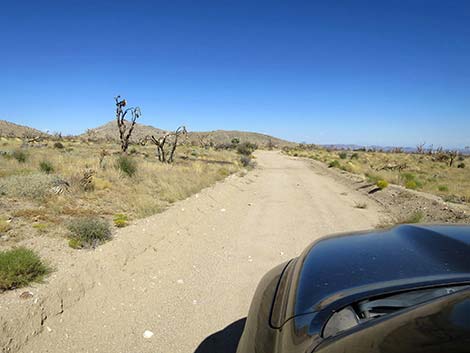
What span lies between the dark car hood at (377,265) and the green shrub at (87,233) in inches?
192

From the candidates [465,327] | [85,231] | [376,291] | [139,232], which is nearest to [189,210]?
[139,232]

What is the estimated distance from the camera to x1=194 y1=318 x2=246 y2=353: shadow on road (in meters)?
3.65

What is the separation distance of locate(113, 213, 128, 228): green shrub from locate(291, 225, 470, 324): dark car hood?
232 inches

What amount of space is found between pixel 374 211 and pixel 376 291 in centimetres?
1037

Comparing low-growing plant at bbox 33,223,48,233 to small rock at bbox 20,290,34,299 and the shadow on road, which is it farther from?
the shadow on road

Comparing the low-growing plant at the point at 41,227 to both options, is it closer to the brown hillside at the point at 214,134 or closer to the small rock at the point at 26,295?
the small rock at the point at 26,295

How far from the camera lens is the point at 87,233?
6.38m

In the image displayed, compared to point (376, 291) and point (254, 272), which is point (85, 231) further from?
point (376, 291)

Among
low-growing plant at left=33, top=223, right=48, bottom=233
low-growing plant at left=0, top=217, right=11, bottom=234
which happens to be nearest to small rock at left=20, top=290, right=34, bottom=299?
low-growing plant at left=33, top=223, right=48, bottom=233

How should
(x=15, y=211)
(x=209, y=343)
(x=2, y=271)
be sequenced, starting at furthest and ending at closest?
1. (x=15, y=211)
2. (x=2, y=271)
3. (x=209, y=343)

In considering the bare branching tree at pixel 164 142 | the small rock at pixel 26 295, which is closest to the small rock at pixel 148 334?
the small rock at pixel 26 295

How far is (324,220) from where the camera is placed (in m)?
9.45

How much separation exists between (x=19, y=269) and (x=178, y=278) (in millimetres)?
2338

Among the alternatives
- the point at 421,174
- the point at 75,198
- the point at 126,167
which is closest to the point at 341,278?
the point at 75,198
